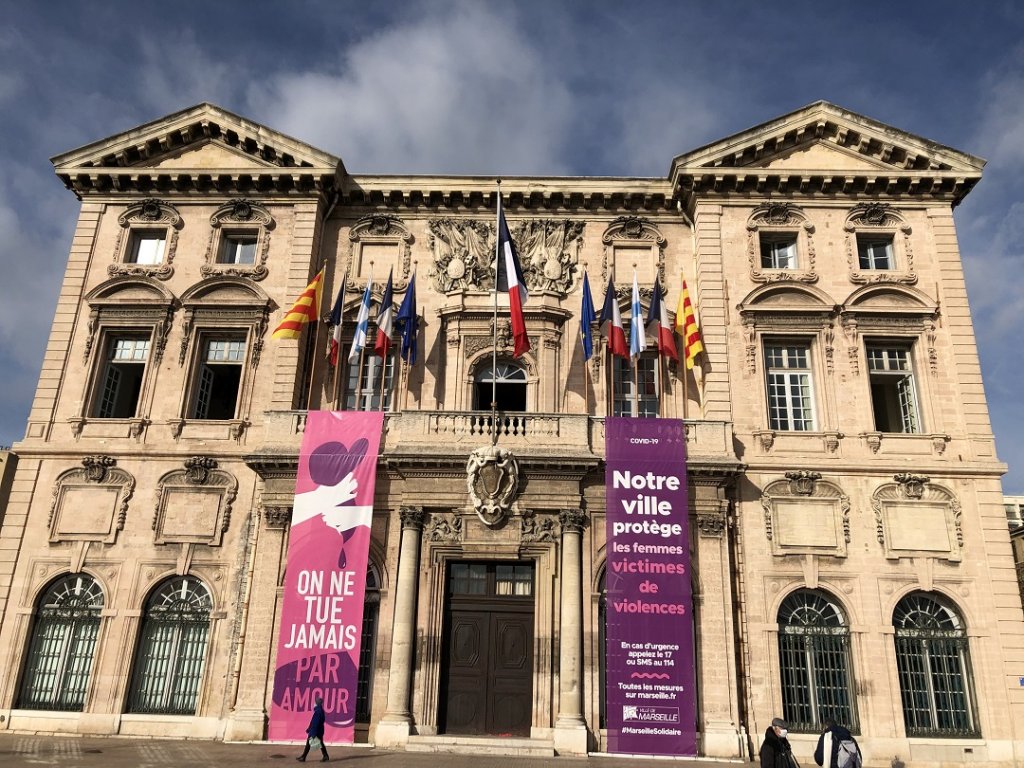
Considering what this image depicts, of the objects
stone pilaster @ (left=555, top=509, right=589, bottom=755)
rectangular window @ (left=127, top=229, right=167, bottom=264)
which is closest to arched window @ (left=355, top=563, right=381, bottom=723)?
stone pilaster @ (left=555, top=509, right=589, bottom=755)

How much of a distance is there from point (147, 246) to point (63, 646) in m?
10.7

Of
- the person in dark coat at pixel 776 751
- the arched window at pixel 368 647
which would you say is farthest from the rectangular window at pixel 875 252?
the arched window at pixel 368 647

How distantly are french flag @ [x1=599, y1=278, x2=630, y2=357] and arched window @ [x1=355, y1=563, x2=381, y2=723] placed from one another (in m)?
7.89

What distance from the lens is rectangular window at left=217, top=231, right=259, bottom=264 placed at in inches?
881

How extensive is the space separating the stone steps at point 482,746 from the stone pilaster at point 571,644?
0.42m

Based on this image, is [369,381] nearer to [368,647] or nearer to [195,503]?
[195,503]

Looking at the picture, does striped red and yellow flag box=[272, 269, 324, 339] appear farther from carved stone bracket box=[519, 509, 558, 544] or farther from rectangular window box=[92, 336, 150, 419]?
carved stone bracket box=[519, 509, 558, 544]

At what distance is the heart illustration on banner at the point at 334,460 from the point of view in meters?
18.9

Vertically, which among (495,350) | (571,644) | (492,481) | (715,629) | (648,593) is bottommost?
(571,644)

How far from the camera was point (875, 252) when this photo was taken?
71.6 ft

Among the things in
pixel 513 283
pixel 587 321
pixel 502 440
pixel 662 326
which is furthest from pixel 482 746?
pixel 662 326

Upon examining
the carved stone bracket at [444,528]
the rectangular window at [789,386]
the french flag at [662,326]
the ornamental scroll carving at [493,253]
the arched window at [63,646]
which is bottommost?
the arched window at [63,646]

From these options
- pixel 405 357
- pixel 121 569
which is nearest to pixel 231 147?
pixel 405 357

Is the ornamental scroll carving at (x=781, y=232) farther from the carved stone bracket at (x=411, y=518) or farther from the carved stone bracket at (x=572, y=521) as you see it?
the carved stone bracket at (x=411, y=518)
